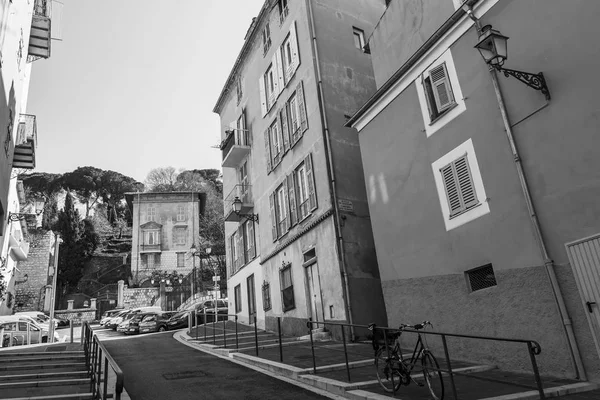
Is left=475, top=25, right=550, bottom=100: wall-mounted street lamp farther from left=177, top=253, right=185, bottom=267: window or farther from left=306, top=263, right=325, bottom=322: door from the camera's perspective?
left=177, top=253, right=185, bottom=267: window

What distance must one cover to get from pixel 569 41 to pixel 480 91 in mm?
1971

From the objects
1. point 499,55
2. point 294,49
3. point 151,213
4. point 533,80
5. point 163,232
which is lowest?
point 533,80

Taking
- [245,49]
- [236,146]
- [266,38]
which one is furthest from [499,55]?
[245,49]

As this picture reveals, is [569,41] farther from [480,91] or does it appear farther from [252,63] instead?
[252,63]

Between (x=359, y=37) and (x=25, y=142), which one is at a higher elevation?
(x=359, y=37)

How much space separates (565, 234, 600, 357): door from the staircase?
8180 mm

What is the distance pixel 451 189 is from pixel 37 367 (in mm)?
10132

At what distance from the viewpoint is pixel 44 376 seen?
376 inches

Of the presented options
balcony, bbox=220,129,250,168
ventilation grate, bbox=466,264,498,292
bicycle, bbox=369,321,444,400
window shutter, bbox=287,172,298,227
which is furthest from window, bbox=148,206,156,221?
bicycle, bbox=369,321,444,400

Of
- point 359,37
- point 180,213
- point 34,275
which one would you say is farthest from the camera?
point 180,213

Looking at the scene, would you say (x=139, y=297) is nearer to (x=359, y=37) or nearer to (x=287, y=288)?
(x=287, y=288)

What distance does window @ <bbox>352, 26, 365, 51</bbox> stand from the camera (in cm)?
1824

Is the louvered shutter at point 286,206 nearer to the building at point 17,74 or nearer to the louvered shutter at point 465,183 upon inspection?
the louvered shutter at point 465,183

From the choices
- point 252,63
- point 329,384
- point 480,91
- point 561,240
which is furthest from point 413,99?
point 252,63
